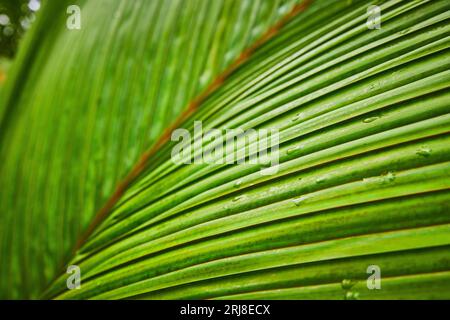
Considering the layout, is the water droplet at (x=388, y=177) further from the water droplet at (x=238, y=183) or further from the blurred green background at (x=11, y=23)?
the blurred green background at (x=11, y=23)

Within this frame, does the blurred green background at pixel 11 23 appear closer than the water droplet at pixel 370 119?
No

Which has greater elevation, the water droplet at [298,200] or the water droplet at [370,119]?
the water droplet at [370,119]

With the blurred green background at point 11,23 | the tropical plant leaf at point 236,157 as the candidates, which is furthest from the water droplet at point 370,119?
the blurred green background at point 11,23

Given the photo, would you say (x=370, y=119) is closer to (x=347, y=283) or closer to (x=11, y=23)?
(x=347, y=283)

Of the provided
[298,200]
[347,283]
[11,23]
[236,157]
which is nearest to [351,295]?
[347,283]

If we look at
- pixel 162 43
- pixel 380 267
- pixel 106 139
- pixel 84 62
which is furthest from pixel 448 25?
pixel 84 62

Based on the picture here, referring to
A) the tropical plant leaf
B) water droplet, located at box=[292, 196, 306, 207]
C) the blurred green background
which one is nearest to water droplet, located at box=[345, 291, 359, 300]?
the tropical plant leaf
